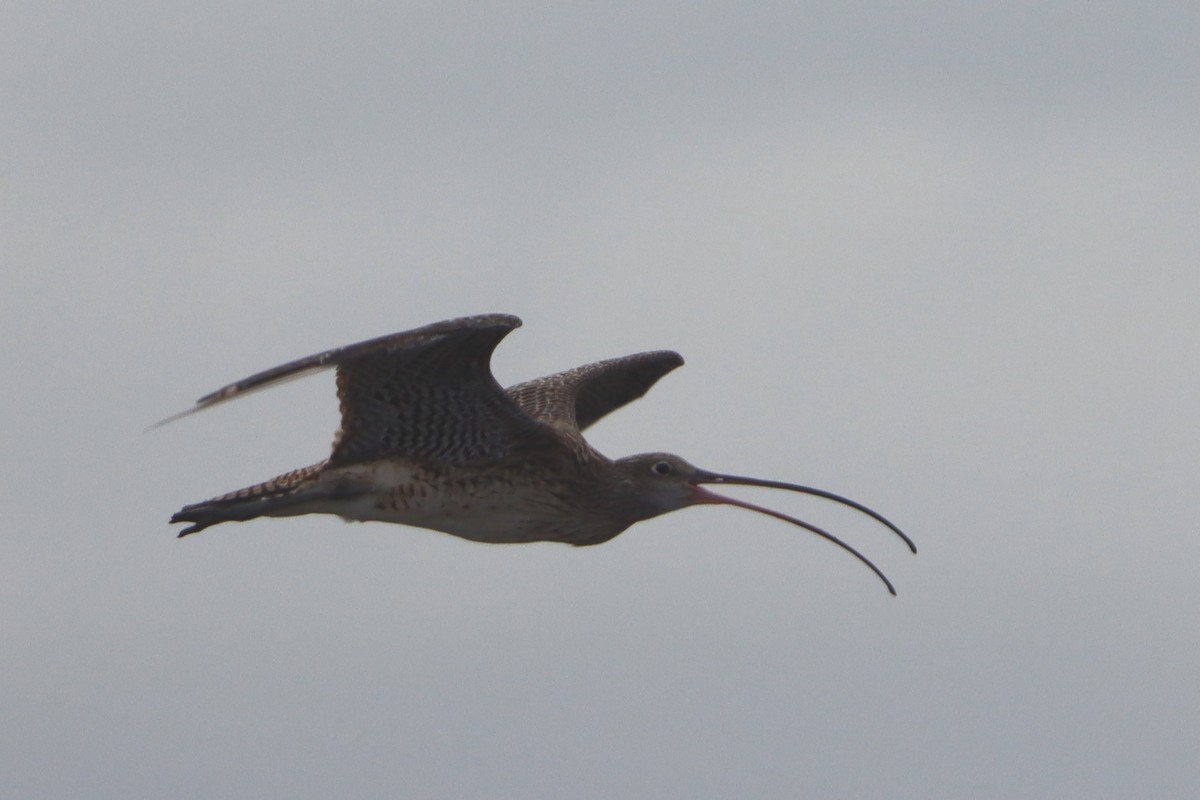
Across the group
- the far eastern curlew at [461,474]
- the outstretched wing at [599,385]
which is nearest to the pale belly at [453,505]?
the far eastern curlew at [461,474]

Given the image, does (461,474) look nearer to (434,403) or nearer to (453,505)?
(453,505)

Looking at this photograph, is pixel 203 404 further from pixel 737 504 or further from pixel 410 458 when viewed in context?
pixel 737 504

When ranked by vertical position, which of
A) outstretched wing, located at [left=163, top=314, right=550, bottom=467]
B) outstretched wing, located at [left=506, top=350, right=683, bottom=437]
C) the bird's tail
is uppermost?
outstretched wing, located at [left=506, top=350, right=683, bottom=437]

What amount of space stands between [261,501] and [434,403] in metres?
1.92

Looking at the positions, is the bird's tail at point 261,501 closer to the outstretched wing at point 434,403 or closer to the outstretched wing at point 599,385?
the outstretched wing at point 434,403

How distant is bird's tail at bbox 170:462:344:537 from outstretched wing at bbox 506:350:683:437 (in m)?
3.97

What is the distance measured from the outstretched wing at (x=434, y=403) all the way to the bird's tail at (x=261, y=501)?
0.33m

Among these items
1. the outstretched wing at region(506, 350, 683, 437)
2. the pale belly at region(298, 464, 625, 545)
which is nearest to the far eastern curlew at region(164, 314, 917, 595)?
the pale belly at region(298, 464, 625, 545)

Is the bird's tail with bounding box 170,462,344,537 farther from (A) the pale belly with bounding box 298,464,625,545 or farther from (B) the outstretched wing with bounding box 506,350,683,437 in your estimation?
(B) the outstretched wing with bounding box 506,350,683,437

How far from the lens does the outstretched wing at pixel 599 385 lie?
24.7 m

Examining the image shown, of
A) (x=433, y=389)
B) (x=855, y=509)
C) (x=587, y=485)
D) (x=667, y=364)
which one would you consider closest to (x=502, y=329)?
(x=433, y=389)

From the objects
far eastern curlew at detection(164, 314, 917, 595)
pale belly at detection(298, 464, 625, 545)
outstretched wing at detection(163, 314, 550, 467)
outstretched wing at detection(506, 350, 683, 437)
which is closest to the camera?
outstretched wing at detection(163, 314, 550, 467)

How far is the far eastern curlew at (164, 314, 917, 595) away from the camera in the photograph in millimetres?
20234

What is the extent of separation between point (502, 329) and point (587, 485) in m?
2.61
